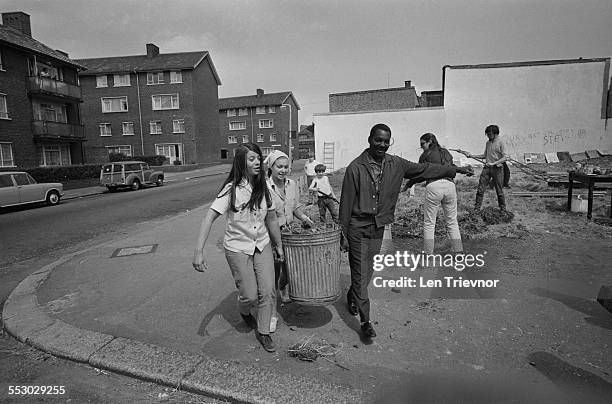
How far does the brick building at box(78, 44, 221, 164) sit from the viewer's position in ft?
145

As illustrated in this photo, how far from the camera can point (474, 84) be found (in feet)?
78.6

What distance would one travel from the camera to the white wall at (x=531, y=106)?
23.0 m

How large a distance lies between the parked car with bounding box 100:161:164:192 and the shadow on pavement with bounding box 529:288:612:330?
69.7ft

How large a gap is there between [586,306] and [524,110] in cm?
2279

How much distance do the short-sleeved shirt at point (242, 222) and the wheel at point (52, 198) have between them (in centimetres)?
1669

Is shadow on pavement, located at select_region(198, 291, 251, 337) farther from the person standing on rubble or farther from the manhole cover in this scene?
the person standing on rubble

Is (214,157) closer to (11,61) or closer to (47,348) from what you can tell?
(11,61)

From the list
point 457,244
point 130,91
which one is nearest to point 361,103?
point 130,91

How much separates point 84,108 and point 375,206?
5169 cm

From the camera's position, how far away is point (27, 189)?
15.6m

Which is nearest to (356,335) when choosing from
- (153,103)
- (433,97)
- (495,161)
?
(495,161)

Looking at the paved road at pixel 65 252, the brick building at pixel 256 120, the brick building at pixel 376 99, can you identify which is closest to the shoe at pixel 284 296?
the paved road at pixel 65 252

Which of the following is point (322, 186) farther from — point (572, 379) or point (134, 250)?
point (572, 379)

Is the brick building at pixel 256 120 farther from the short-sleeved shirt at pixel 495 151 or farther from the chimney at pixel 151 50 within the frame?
the short-sleeved shirt at pixel 495 151
